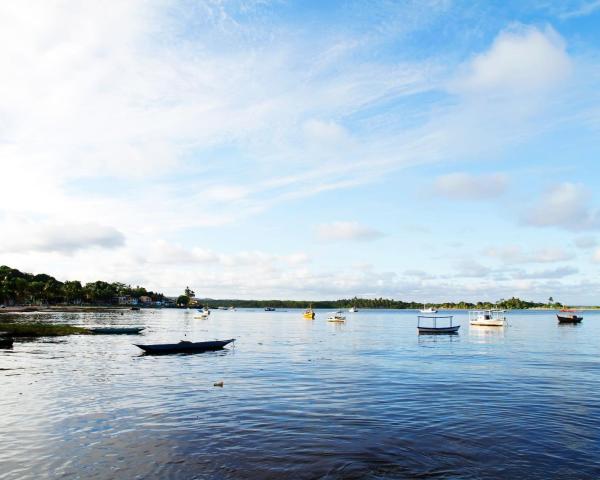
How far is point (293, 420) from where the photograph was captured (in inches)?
1040

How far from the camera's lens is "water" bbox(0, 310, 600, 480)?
19.0 metres

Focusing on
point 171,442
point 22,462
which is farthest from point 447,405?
point 22,462

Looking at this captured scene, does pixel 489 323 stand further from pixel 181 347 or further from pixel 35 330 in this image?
pixel 35 330

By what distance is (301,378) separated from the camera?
1649 inches

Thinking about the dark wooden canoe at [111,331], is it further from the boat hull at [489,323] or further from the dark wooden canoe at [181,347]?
the boat hull at [489,323]

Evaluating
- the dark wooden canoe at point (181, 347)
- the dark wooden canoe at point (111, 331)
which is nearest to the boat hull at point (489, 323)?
the dark wooden canoe at point (111, 331)

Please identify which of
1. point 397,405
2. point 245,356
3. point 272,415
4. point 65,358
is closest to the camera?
point 272,415

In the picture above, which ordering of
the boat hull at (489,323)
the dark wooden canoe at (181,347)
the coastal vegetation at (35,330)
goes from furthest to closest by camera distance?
the boat hull at (489,323)
the coastal vegetation at (35,330)
the dark wooden canoe at (181,347)

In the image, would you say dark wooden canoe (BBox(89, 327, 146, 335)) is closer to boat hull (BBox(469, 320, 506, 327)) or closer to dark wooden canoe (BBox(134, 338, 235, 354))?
dark wooden canoe (BBox(134, 338, 235, 354))

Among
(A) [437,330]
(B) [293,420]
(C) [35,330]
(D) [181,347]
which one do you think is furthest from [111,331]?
(B) [293,420]

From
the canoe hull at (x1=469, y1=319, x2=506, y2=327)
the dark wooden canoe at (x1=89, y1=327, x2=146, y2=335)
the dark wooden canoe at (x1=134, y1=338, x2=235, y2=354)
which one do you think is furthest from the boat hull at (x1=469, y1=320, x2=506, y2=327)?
the dark wooden canoe at (x1=134, y1=338, x2=235, y2=354)

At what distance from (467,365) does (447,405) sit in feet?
79.4

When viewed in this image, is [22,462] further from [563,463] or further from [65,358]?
[65,358]

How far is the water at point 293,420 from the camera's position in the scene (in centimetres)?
1898
